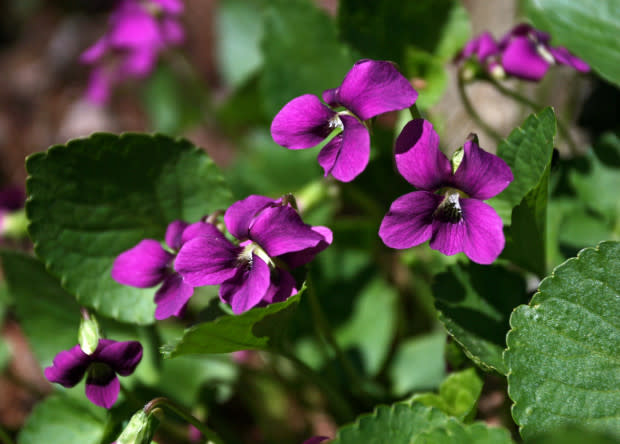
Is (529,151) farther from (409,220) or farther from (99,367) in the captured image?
(99,367)

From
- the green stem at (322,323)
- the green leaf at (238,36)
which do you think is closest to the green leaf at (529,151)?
the green stem at (322,323)

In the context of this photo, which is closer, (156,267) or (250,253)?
(250,253)

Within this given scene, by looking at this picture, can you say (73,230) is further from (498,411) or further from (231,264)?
(498,411)

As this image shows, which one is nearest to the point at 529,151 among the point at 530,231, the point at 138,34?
the point at 530,231

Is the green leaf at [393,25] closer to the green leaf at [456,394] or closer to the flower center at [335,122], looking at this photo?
the flower center at [335,122]

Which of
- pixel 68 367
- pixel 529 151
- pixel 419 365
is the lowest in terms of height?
pixel 419 365
